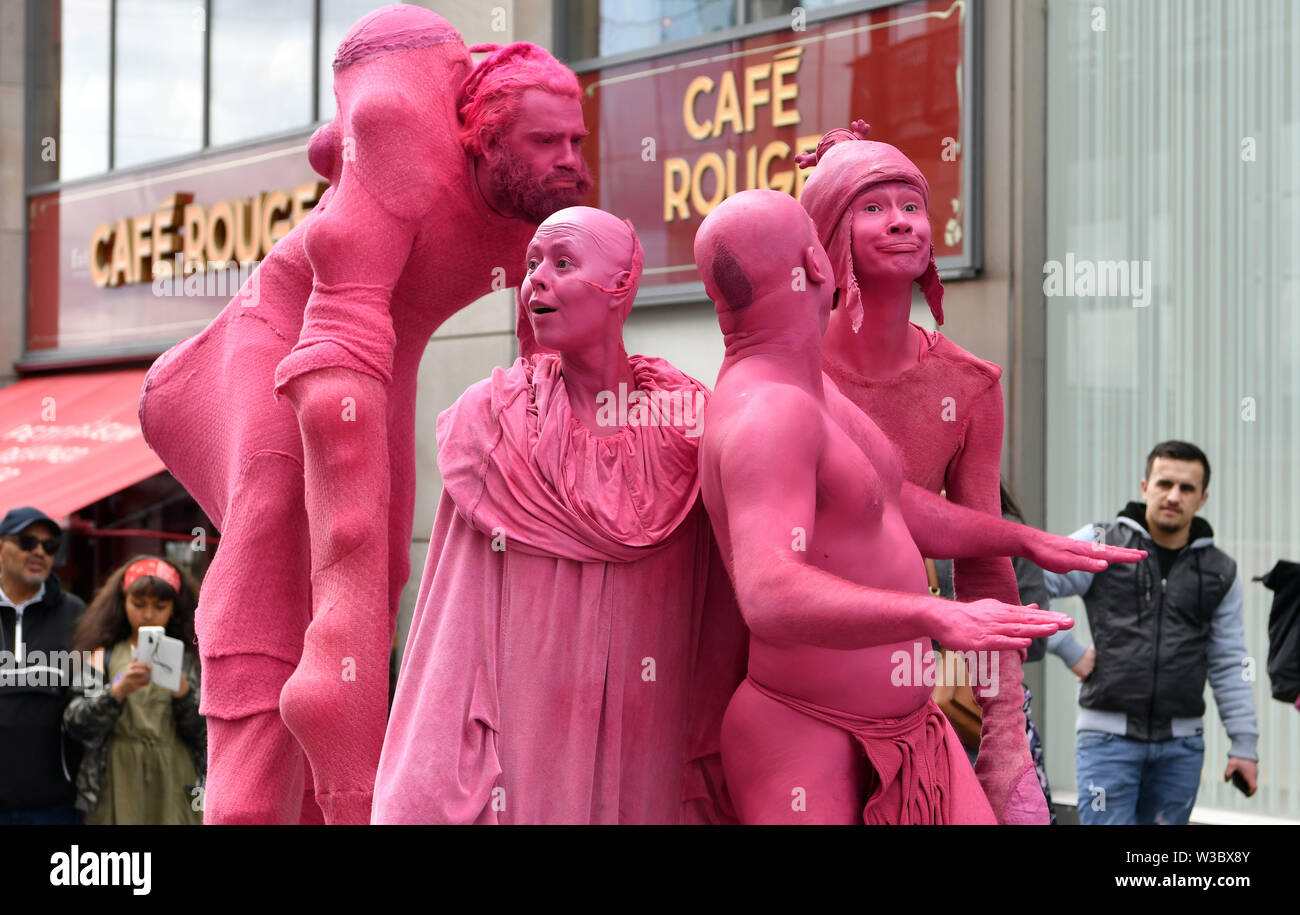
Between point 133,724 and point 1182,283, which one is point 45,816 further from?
point 1182,283

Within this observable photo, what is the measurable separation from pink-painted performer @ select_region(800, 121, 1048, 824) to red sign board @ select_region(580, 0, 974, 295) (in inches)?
159

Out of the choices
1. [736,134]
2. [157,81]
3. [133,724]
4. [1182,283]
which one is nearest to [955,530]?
[133,724]

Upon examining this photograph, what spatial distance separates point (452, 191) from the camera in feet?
11.5

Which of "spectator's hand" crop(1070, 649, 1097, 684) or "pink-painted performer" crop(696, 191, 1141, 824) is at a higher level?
"pink-painted performer" crop(696, 191, 1141, 824)

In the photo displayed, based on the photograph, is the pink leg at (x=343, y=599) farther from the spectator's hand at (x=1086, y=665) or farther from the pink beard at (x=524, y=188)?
the spectator's hand at (x=1086, y=665)

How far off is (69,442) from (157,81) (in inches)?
111

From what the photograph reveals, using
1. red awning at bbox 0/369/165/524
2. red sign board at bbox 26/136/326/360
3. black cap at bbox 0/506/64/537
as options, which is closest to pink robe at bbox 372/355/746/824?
black cap at bbox 0/506/64/537

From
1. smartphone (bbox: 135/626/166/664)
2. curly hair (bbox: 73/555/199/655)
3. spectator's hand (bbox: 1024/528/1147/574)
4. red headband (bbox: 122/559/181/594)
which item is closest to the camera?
spectator's hand (bbox: 1024/528/1147/574)

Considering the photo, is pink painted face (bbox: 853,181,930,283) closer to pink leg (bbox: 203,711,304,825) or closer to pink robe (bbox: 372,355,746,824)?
pink robe (bbox: 372,355,746,824)

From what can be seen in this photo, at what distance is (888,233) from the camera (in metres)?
3.03

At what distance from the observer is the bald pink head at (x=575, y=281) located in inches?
116

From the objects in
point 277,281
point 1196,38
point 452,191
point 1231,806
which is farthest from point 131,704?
point 1196,38

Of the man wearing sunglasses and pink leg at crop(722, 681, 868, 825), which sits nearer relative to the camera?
pink leg at crop(722, 681, 868, 825)

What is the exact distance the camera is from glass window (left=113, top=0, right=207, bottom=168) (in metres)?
11.7
